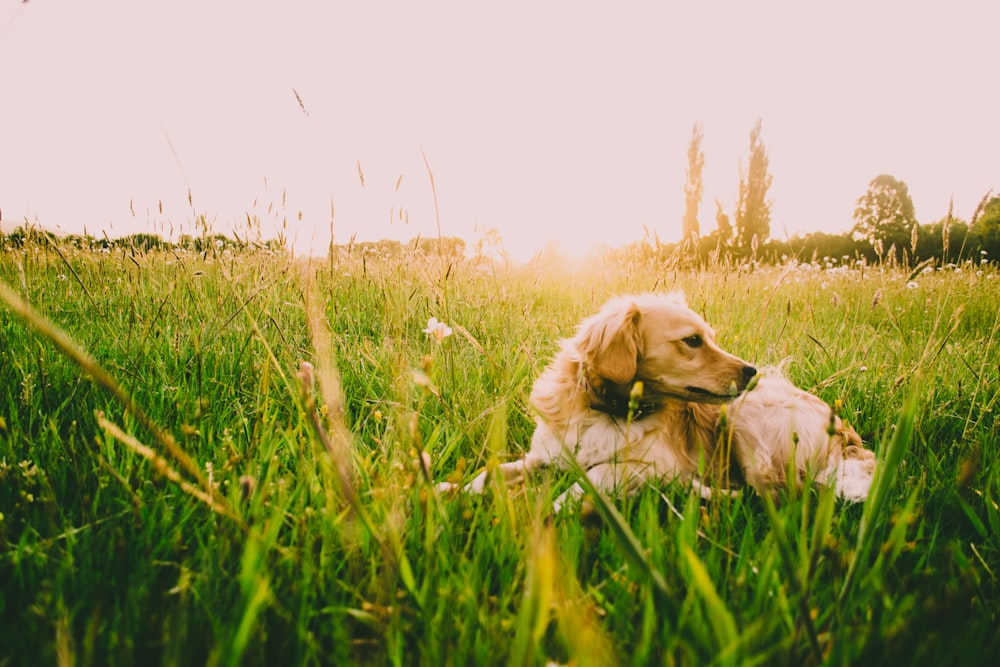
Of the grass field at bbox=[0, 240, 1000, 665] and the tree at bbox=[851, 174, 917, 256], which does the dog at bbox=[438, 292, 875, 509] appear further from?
the tree at bbox=[851, 174, 917, 256]

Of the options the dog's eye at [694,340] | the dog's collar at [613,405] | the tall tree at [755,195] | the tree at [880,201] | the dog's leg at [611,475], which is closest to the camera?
the dog's leg at [611,475]

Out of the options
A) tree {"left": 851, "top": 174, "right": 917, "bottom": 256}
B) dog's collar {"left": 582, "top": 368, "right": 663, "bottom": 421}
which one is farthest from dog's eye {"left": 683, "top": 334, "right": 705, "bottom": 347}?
tree {"left": 851, "top": 174, "right": 917, "bottom": 256}

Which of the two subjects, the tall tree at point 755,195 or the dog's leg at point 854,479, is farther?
the tall tree at point 755,195

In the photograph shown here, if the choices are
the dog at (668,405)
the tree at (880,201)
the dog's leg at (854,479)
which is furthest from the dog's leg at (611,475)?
the tree at (880,201)

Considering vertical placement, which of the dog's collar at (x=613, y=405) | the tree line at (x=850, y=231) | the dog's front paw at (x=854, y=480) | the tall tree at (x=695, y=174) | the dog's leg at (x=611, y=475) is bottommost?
the dog's front paw at (x=854, y=480)

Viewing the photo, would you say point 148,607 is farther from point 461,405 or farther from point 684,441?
point 684,441

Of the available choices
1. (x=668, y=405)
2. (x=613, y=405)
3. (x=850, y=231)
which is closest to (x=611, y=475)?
(x=613, y=405)

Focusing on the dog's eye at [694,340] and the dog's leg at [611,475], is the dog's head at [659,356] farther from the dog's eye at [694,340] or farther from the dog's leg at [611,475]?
the dog's leg at [611,475]

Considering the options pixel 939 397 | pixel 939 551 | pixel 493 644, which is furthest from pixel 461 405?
pixel 939 397

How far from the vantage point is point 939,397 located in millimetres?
2807

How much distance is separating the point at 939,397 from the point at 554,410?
2248 mm

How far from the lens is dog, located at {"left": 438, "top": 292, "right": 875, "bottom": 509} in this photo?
2312mm

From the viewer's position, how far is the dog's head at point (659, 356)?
2.40m

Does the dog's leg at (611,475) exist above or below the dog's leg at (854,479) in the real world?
above
